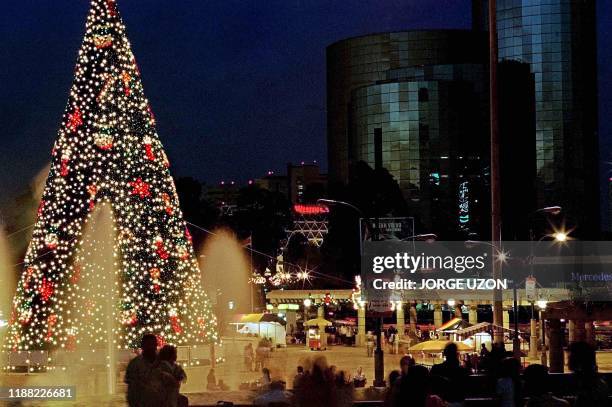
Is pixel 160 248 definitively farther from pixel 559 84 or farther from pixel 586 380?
pixel 559 84

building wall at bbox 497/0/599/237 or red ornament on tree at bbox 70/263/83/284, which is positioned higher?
building wall at bbox 497/0/599/237

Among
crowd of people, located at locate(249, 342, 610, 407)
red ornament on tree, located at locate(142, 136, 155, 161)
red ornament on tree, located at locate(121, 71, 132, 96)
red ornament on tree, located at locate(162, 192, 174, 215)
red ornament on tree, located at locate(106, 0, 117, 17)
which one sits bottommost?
crowd of people, located at locate(249, 342, 610, 407)

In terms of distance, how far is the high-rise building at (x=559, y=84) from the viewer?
6171 inches

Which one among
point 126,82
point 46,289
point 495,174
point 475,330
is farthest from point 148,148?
point 475,330

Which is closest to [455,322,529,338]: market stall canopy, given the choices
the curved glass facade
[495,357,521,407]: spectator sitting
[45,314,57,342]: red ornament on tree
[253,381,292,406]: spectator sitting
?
[45,314,57,342]: red ornament on tree

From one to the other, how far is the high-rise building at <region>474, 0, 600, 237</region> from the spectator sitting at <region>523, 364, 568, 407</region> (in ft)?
489

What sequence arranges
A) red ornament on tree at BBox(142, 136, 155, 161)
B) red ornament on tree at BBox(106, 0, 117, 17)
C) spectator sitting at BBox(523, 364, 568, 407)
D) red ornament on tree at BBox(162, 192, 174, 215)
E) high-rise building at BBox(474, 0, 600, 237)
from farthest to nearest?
high-rise building at BBox(474, 0, 600, 237) → red ornament on tree at BBox(162, 192, 174, 215) → red ornament on tree at BBox(142, 136, 155, 161) → red ornament on tree at BBox(106, 0, 117, 17) → spectator sitting at BBox(523, 364, 568, 407)

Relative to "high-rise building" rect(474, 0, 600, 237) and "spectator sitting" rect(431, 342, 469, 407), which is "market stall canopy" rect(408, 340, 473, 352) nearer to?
"spectator sitting" rect(431, 342, 469, 407)

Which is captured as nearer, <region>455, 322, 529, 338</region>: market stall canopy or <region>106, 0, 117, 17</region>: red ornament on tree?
<region>106, 0, 117, 17</region>: red ornament on tree

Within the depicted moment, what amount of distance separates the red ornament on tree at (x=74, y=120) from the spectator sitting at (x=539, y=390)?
28.0 m

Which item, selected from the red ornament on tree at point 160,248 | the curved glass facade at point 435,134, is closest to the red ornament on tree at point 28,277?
the red ornament on tree at point 160,248

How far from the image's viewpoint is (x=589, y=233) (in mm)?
142375

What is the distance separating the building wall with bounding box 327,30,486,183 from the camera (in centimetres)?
16400

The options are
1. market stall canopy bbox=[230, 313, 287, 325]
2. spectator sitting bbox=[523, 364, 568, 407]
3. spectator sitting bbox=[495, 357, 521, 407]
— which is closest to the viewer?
spectator sitting bbox=[523, 364, 568, 407]
